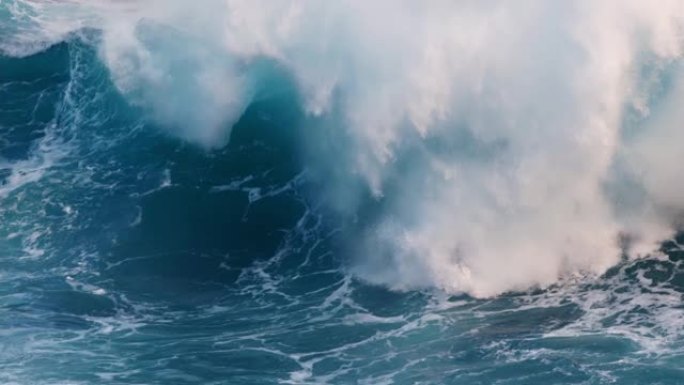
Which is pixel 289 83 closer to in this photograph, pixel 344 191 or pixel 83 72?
pixel 344 191

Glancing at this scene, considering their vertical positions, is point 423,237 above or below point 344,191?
below

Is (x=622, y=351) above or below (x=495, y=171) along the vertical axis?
below

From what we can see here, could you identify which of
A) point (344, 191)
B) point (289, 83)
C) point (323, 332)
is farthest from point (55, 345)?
point (289, 83)

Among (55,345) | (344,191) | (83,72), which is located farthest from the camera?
(83,72)

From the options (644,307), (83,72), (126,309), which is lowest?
(644,307)

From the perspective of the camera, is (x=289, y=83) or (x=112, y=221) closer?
(x=112, y=221)

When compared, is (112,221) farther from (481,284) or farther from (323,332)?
(481,284)

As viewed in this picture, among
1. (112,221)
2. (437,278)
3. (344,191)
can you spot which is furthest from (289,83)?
(437,278)

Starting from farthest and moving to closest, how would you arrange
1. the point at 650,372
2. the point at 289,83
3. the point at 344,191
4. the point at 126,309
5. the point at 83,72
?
the point at 83,72 → the point at 289,83 → the point at 344,191 → the point at 126,309 → the point at 650,372

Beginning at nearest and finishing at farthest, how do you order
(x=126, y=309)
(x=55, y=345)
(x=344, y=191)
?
1. (x=55, y=345)
2. (x=126, y=309)
3. (x=344, y=191)
